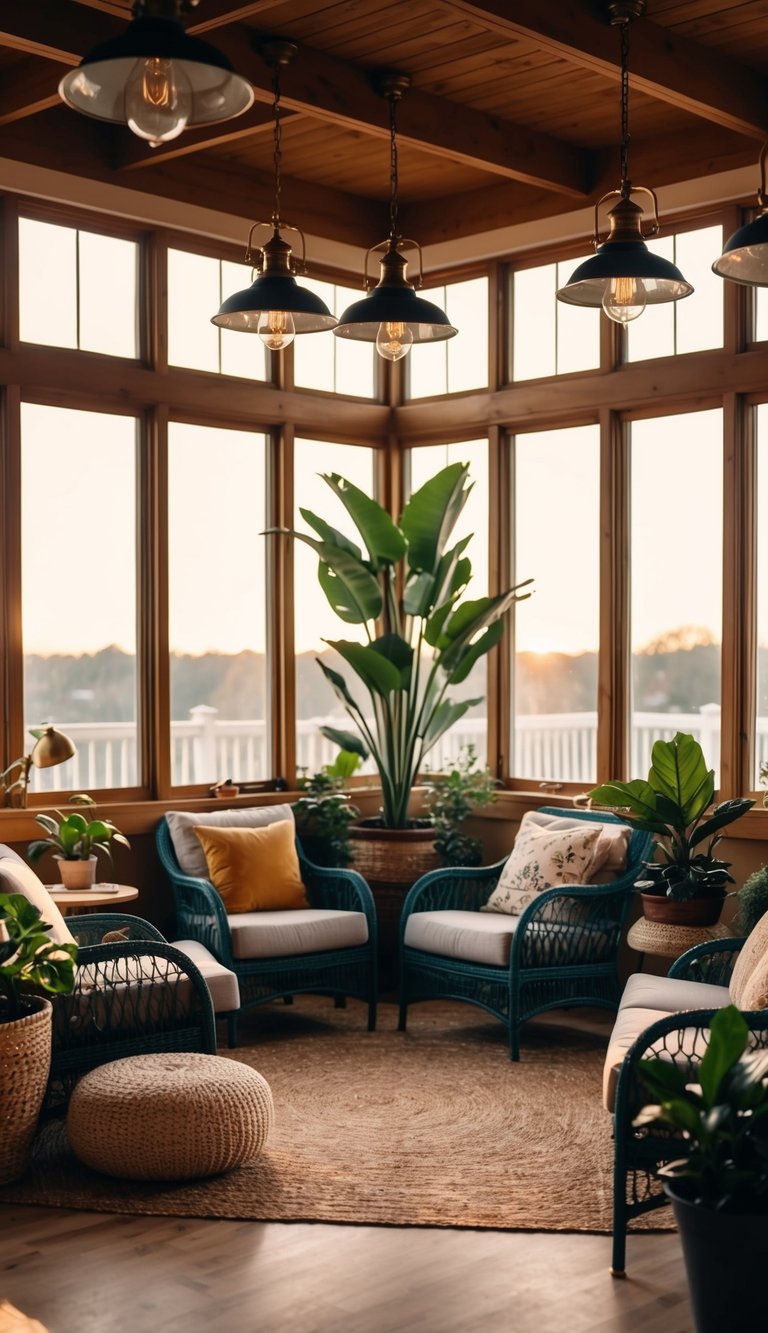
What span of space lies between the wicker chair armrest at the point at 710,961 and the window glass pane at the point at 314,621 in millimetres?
2665

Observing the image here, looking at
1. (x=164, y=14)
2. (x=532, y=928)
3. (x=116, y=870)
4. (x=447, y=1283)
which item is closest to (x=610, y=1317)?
(x=447, y=1283)

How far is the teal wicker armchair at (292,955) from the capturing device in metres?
5.68

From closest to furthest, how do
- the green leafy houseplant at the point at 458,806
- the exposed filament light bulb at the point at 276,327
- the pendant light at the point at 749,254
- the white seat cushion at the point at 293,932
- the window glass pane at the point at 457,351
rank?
1. the pendant light at the point at 749,254
2. the exposed filament light bulb at the point at 276,327
3. the white seat cushion at the point at 293,932
4. the green leafy houseplant at the point at 458,806
5. the window glass pane at the point at 457,351

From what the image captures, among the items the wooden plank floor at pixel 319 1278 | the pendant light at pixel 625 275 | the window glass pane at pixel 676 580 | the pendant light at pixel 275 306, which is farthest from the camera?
the window glass pane at pixel 676 580

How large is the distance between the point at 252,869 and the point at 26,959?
73.2 inches

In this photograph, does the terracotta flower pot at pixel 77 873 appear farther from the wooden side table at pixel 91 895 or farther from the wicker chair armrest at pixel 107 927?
the wicker chair armrest at pixel 107 927

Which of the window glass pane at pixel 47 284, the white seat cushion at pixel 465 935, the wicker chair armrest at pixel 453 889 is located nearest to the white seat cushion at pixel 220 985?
the white seat cushion at pixel 465 935

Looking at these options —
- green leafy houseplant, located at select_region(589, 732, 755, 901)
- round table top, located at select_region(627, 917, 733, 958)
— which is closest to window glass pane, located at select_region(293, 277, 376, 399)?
green leafy houseplant, located at select_region(589, 732, 755, 901)

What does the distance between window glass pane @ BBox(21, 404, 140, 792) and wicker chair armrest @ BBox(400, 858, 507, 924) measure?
1371 mm

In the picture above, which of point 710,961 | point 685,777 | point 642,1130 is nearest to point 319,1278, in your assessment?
point 642,1130

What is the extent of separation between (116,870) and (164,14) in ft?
13.3

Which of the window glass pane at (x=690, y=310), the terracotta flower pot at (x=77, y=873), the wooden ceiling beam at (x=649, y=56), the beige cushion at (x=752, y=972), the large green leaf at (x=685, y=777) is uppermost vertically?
the wooden ceiling beam at (x=649, y=56)

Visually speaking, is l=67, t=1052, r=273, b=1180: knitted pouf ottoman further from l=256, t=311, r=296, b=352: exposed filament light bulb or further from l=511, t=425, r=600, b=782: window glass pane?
l=511, t=425, r=600, b=782: window glass pane

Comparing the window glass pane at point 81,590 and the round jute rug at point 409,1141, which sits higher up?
the window glass pane at point 81,590
